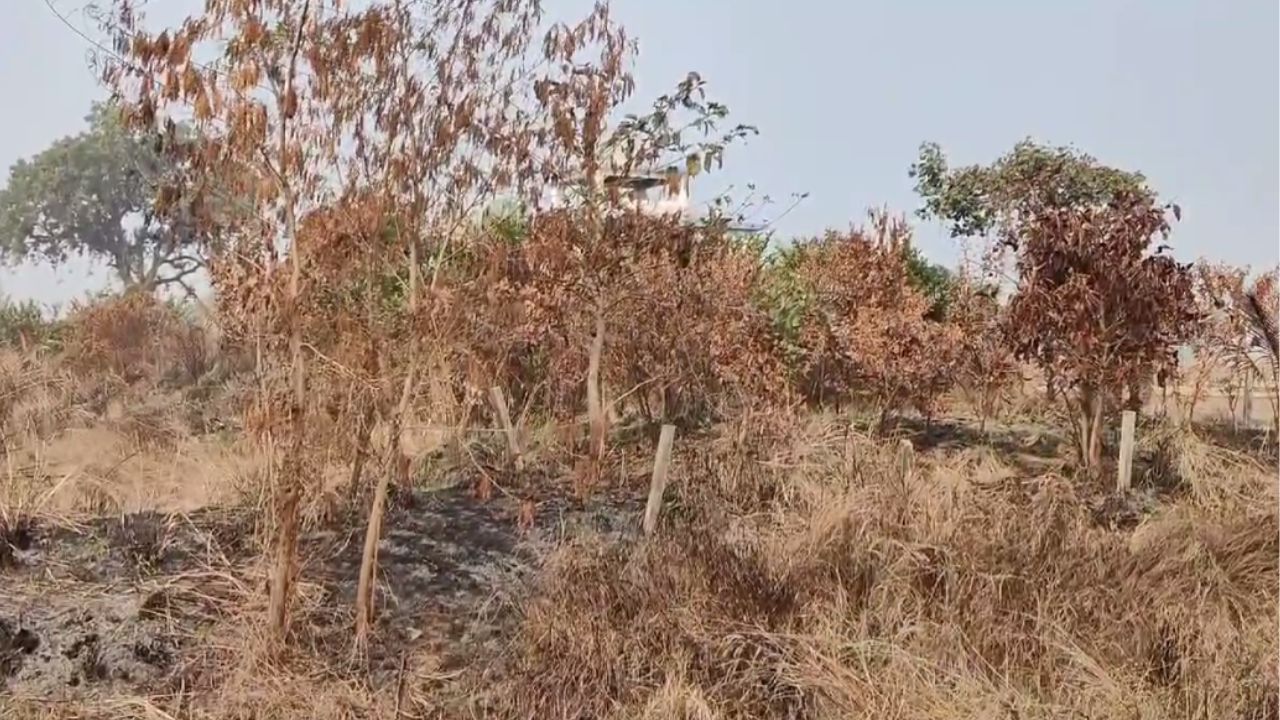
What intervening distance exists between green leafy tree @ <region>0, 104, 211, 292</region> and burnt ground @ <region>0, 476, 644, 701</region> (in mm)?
1411

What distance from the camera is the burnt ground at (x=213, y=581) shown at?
2.67 metres

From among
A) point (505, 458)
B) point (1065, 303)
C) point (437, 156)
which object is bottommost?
point (505, 458)

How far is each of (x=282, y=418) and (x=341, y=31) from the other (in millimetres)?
832

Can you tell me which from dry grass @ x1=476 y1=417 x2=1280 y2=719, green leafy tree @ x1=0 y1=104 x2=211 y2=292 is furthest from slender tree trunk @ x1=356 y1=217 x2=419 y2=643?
green leafy tree @ x1=0 y1=104 x2=211 y2=292

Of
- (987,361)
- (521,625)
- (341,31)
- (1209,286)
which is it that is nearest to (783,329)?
(987,361)

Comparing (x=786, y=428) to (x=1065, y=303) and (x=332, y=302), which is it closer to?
(x=1065, y=303)

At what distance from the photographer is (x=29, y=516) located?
3.46 metres

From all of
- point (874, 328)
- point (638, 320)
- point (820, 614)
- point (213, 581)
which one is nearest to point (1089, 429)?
point (874, 328)

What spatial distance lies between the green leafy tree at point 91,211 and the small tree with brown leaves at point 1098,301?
10.4ft

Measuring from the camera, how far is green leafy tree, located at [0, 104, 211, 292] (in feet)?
15.8

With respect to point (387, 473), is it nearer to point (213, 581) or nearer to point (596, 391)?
point (213, 581)

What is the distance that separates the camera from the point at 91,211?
18.4 ft

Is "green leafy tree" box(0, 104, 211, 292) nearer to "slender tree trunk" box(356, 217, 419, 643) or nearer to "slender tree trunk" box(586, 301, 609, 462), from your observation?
"slender tree trunk" box(586, 301, 609, 462)

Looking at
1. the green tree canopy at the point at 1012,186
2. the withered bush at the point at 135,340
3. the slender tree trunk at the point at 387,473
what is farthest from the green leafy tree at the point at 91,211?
the green tree canopy at the point at 1012,186
